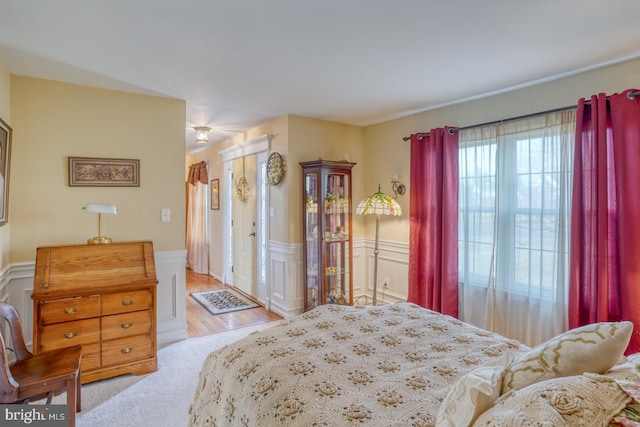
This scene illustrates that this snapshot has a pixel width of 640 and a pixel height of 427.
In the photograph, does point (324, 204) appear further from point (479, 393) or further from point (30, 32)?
point (479, 393)

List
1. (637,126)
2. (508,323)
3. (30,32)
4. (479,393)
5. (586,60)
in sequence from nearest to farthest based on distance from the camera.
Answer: (479,393)
(30,32)
(637,126)
(586,60)
(508,323)

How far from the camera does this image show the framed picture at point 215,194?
5875mm

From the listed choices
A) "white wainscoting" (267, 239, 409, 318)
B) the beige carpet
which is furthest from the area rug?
the beige carpet

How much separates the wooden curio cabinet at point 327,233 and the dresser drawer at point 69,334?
7.15 ft

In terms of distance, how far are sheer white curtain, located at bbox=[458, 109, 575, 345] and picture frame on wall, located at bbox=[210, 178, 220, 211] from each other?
4.07 m

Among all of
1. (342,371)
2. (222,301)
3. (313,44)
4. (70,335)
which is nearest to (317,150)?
(313,44)

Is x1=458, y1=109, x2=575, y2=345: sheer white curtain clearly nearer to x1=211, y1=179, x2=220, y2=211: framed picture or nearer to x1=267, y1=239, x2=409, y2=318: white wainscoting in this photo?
x1=267, y1=239, x2=409, y2=318: white wainscoting

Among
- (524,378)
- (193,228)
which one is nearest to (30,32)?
(524,378)

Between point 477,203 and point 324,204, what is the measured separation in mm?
1651

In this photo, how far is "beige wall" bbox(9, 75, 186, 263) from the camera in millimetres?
2705

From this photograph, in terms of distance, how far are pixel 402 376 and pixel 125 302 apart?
→ 2.20 metres

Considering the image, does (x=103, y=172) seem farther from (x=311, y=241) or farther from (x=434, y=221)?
(x=434, y=221)

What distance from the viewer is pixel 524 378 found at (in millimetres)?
1074

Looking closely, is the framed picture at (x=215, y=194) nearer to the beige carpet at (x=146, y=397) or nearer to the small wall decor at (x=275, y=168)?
the small wall decor at (x=275, y=168)
